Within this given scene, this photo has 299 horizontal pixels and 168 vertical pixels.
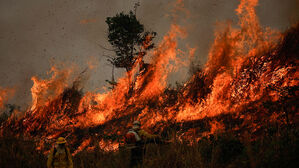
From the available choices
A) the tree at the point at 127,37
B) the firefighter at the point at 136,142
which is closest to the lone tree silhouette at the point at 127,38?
the tree at the point at 127,37

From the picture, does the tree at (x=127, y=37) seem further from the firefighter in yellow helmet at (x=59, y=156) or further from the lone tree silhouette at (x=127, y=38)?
the firefighter in yellow helmet at (x=59, y=156)

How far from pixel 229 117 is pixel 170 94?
6368mm

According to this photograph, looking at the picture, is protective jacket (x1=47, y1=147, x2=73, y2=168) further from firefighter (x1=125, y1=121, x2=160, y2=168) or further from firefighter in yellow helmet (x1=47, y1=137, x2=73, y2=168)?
firefighter (x1=125, y1=121, x2=160, y2=168)

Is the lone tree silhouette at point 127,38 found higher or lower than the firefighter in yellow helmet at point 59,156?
higher

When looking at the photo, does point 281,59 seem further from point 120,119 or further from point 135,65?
point 135,65

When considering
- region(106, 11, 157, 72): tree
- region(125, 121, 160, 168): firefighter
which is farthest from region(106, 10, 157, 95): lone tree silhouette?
region(125, 121, 160, 168): firefighter

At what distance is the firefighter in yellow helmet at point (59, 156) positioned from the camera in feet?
16.4

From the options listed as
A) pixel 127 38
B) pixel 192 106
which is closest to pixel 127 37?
pixel 127 38

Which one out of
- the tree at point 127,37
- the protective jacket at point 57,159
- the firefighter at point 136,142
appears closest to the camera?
the protective jacket at point 57,159

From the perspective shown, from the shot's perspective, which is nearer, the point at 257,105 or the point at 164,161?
the point at 164,161

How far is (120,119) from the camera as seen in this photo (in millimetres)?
16531

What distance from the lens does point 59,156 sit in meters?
5.07

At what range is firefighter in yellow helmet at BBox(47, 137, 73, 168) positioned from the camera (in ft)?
16.4

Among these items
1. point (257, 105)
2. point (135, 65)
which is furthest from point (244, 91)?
point (135, 65)
